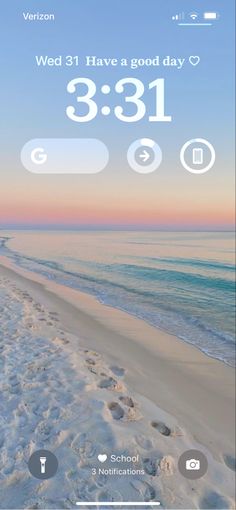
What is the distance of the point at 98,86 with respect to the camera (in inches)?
123

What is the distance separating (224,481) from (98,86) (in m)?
3.76

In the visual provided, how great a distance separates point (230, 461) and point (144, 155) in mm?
3286

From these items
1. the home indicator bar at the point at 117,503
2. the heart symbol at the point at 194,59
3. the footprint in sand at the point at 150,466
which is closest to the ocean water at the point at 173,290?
the footprint in sand at the point at 150,466

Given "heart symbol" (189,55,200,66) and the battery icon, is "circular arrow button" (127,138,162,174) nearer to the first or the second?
"heart symbol" (189,55,200,66)

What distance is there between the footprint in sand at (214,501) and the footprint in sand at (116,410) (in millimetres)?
1368

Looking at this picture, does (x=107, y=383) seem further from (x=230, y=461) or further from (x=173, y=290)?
(x=173, y=290)

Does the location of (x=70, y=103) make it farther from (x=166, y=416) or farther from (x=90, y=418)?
(x=166, y=416)

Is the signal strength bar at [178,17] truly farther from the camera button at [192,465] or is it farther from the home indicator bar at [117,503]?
the home indicator bar at [117,503]

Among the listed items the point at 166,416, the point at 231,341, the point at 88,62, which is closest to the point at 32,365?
the point at 166,416

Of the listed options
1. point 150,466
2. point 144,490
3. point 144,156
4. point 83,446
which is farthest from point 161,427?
point 144,156

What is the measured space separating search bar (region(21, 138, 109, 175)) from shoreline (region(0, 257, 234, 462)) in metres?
3.26

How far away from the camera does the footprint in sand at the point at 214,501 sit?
2732mm

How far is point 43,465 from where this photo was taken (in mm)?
2666

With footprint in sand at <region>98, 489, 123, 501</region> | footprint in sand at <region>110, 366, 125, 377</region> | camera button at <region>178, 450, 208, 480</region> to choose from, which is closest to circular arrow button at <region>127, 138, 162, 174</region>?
camera button at <region>178, 450, 208, 480</region>
